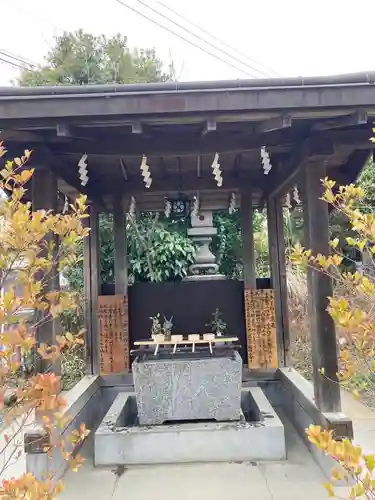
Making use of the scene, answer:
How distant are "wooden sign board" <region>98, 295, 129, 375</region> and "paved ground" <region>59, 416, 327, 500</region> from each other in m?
1.76

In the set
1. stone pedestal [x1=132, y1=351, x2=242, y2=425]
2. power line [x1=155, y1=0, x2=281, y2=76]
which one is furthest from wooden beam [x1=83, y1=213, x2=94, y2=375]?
power line [x1=155, y1=0, x2=281, y2=76]

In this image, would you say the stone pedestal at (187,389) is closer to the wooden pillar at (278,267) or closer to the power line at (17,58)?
the wooden pillar at (278,267)

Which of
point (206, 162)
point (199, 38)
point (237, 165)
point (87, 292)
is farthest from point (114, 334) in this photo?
point (199, 38)

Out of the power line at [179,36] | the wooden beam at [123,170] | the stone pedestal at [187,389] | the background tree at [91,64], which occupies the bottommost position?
the stone pedestal at [187,389]

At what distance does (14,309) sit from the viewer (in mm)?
1388

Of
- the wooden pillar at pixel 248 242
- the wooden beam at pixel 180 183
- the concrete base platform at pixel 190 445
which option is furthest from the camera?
the wooden pillar at pixel 248 242

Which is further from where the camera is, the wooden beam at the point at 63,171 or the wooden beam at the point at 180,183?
the wooden beam at the point at 180,183

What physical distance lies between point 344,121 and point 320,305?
1.39 m

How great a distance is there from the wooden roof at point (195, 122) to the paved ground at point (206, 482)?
2447 millimetres

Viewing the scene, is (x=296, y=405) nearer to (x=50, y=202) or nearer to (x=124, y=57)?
(x=50, y=202)

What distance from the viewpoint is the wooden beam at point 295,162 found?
3295mm

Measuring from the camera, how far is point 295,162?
374 cm

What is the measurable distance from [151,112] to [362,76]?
56.5 inches

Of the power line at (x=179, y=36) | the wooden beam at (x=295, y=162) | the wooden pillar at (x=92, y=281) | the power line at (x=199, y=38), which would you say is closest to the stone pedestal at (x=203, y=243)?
A: the wooden beam at (x=295, y=162)
